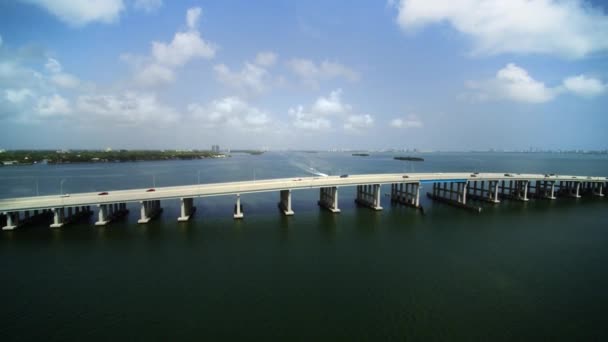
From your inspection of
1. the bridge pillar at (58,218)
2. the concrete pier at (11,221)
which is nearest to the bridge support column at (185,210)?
the bridge pillar at (58,218)

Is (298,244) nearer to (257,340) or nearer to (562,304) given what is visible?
(257,340)

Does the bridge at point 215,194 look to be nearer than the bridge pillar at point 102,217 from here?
Yes

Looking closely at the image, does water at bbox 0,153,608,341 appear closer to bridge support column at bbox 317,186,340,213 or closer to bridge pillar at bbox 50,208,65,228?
bridge pillar at bbox 50,208,65,228

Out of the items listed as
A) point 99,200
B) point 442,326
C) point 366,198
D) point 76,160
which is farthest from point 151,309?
point 76,160

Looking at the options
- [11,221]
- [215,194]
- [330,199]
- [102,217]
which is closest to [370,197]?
[330,199]

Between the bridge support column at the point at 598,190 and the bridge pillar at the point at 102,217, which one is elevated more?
the bridge support column at the point at 598,190

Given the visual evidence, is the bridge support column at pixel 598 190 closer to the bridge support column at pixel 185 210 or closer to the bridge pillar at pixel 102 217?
the bridge support column at pixel 185 210

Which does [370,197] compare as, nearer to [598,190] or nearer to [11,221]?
[11,221]

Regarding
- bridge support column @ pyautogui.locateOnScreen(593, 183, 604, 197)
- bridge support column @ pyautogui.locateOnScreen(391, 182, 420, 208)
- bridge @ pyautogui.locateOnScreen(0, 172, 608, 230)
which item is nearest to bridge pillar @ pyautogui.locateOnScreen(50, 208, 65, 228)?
bridge @ pyautogui.locateOnScreen(0, 172, 608, 230)
